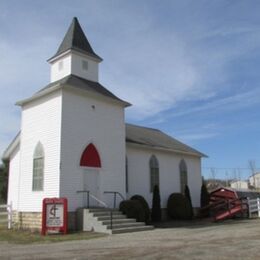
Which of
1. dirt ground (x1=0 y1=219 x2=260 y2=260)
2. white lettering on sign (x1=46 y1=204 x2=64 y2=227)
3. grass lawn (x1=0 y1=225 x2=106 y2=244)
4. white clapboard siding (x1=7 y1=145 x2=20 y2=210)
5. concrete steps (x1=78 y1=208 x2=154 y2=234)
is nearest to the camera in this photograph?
dirt ground (x1=0 y1=219 x2=260 y2=260)

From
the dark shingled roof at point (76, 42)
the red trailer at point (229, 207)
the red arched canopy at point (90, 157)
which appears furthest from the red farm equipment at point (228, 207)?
the dark shingled roof at point (76, 42)

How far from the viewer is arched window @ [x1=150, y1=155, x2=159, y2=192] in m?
27.5

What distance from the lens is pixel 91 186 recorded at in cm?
2175

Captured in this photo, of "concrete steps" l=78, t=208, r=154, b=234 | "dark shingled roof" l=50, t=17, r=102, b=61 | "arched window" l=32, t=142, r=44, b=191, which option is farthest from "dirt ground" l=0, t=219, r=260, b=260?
"dark shingled roof" l=50, t=17, r=102, b=61

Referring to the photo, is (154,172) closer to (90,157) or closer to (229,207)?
(229,207)

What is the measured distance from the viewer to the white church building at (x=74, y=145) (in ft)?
68.5

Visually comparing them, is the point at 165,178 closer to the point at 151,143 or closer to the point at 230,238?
the point at 151,143

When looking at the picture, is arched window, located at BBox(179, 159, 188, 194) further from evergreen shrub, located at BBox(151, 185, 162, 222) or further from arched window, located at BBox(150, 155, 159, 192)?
evergreen shrub, located at BBox(151, 185, 162, 222)

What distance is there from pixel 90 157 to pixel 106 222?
161 inches

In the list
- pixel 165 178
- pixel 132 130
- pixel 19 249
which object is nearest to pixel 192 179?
pixel 165 178

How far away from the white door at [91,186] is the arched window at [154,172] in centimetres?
620

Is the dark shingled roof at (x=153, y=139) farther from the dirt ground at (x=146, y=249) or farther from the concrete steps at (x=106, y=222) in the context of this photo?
the dirt ground at (x=146, y=249)

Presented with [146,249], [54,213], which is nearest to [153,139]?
[54,213]

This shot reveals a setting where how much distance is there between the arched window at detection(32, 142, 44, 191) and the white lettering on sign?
7.49ft
